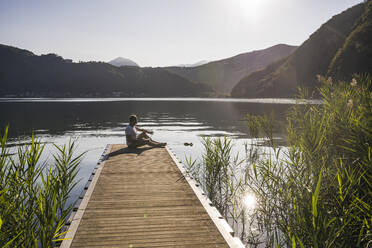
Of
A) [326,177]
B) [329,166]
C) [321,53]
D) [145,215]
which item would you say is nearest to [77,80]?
[321,53]

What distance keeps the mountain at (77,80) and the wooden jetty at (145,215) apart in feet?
424

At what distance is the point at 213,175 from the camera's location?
8.00m

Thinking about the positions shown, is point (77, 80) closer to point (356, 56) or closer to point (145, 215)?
point (356, 56)

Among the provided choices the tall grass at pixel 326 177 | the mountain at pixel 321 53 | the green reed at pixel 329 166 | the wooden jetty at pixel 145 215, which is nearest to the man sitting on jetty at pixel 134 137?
the wooden jetty at pixel 145 215

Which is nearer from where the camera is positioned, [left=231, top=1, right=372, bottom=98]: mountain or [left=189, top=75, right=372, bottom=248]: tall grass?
[left=189, top=75, right=372, bottom=248]: tall grass

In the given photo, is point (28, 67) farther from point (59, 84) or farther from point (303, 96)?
point (303, 96)

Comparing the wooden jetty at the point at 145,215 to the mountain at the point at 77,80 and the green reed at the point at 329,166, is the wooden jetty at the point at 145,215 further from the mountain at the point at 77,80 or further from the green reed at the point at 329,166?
the mountain at the point at 77,80

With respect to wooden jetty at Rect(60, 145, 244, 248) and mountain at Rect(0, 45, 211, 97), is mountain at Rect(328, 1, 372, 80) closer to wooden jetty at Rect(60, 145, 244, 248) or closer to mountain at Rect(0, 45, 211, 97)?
wooden jetty at Rect(60, 145, 244, 248)

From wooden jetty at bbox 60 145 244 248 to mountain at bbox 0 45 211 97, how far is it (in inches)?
5086

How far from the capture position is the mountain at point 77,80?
402 feet

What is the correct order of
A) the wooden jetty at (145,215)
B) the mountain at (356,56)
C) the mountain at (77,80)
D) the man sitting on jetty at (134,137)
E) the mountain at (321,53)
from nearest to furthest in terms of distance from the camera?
the wooden jetty at (145,215)
the man sitting on jetty at (134,137)
the mountain at (356,56)
the mountain at (321,53)
the mountain at (77,80)

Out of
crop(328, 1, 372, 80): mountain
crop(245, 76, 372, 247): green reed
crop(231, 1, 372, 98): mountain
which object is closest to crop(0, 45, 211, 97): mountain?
crop(231, 1, 372, 98): mountain

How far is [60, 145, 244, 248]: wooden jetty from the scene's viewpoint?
394 cm

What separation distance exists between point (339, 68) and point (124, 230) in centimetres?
8265
